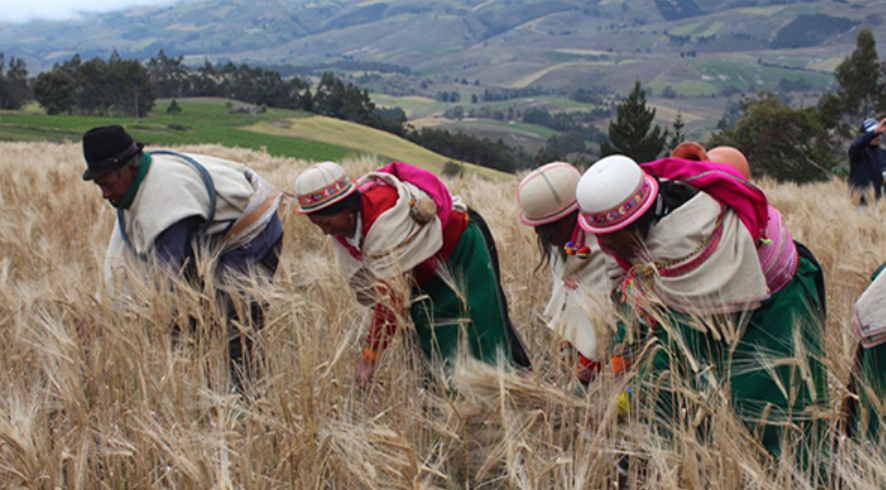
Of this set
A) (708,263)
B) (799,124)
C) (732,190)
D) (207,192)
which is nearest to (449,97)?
(799,124)

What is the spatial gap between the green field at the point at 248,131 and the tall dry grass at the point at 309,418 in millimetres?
31537

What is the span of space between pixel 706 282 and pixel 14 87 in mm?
81107

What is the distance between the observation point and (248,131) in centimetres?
5091

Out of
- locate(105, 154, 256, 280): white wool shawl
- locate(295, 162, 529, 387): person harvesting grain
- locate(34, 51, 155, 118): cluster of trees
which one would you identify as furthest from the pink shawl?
locate(34, 51, 155, 118): cluster of trees

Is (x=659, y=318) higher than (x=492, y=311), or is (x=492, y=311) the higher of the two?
(x=659, y=318)

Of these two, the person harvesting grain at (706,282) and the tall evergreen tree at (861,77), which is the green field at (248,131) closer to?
the tall evergreen tree at (861,77)

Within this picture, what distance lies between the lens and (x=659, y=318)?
1.96 m

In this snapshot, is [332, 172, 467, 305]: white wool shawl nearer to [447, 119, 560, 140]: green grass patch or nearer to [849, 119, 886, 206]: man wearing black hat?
[849, 119, 886, 206]: man wearing black hat

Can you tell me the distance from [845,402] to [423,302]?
1586 mm

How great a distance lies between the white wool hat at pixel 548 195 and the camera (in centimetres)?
267

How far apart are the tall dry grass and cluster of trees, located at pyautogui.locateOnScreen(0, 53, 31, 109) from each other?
71237 millimetres

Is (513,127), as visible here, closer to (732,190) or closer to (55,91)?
(55,91)

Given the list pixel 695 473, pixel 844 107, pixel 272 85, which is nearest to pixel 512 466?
pixel 695 473

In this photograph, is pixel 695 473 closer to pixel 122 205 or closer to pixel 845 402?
pixel 845 402
